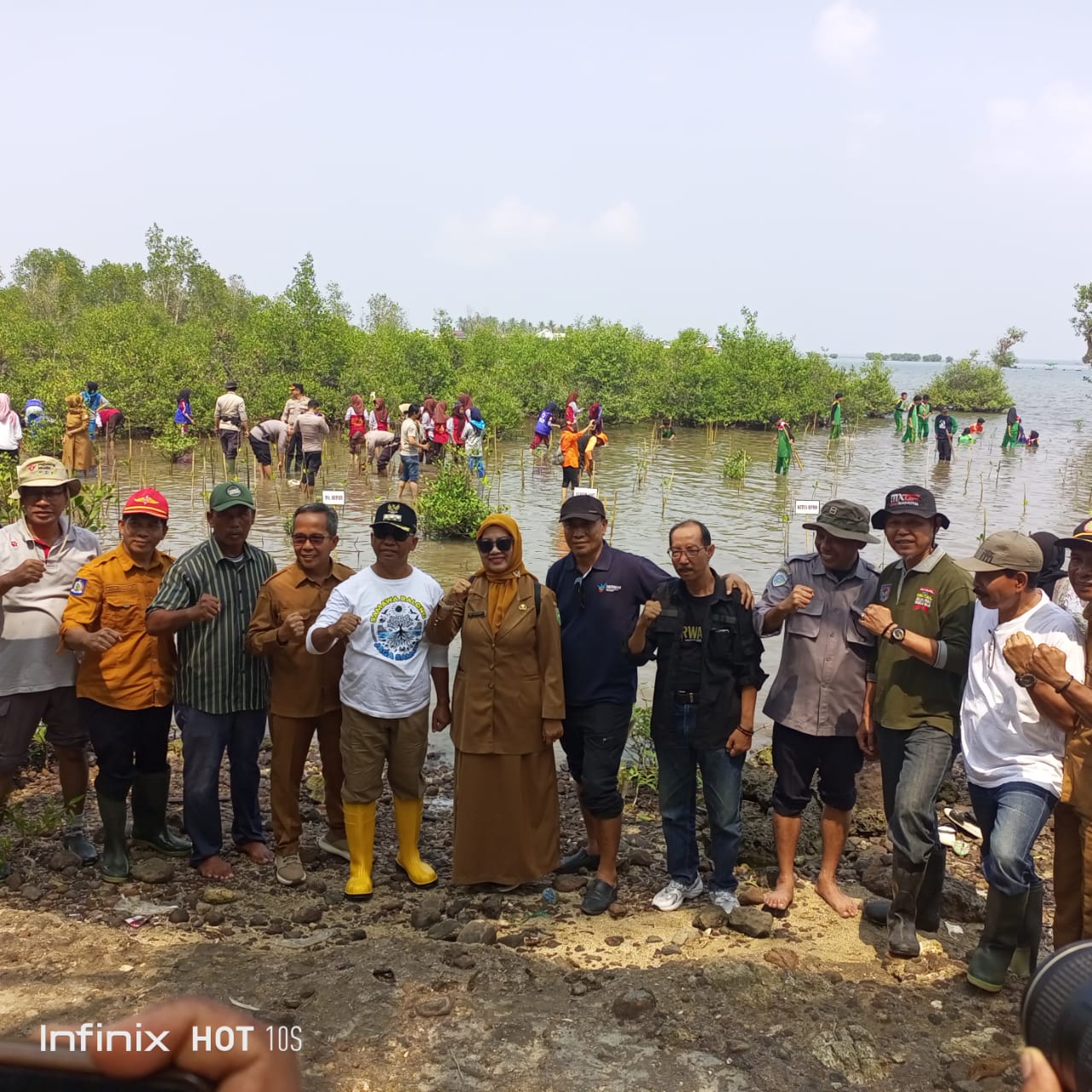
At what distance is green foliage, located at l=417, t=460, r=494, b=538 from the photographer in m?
13.2

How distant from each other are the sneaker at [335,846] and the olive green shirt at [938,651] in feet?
9.25

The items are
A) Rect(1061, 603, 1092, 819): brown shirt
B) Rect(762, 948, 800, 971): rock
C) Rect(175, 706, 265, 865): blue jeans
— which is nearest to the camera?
Rect(1061, 603, 1092, 819): brown shirt

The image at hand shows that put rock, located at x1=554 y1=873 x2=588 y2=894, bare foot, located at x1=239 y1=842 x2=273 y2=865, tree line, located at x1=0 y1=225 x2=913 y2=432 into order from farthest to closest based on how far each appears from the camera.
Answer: tree line, located at x1=0 y1=225 x2=913 y2=432 → bare foot, located at x1=239 y1=842 x2=273 y2=865 → rock, located at x1=554 y1=873 x2=588 y2=894

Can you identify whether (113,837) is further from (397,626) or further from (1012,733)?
(1012,733)

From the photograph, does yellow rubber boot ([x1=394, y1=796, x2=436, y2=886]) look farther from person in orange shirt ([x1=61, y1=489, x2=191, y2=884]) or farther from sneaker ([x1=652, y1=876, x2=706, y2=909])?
person in orange shirt ([x1=61, y1=489, x2=191, y2=884])

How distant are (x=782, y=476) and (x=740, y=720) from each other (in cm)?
1830

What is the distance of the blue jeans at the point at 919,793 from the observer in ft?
13.2

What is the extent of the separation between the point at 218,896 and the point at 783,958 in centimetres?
261

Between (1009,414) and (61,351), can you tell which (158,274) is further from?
(1009,414)

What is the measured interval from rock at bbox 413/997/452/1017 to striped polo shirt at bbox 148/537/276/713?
1774 mm

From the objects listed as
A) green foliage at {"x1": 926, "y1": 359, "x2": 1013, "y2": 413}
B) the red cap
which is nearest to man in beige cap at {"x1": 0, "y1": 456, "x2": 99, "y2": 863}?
the red cap

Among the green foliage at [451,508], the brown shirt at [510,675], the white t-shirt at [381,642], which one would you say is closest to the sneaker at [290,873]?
the white t-shirt at [381,642]

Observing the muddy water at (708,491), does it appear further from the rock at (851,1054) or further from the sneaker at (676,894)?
the rock at (851,1054)

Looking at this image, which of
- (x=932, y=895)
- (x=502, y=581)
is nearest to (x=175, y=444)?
(x=502, y=581)
